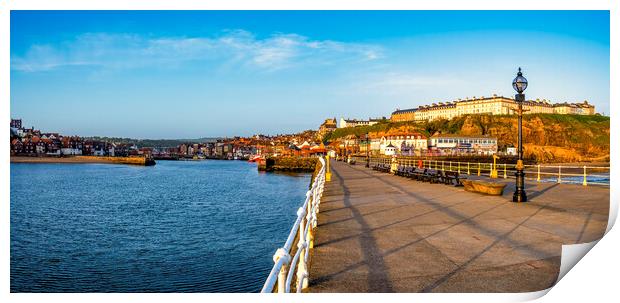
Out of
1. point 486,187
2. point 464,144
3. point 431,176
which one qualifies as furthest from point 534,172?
point 464,144

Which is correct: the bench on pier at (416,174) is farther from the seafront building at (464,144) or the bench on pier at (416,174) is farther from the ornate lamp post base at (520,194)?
the seafront building at (464,144)

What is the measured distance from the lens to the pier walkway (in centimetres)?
578

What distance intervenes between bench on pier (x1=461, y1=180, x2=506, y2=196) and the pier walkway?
4.50 feet

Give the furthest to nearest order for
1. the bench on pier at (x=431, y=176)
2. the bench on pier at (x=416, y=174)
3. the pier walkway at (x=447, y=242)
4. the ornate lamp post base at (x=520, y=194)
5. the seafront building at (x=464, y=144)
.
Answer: the seafront building at (x=464, y=144), the bench on pier at (x=416, y=174), the bench on pier at (x=431, y=176), the ornate lamp post base at (x=520, y=194), the pier walkway at (x=447, y=242)

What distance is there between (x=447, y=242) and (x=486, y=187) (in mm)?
8864

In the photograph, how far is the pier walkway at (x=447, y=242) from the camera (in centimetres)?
578

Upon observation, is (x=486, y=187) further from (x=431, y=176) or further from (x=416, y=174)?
(x=416, y=174)

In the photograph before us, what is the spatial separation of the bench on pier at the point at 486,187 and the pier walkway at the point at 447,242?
4.50ft

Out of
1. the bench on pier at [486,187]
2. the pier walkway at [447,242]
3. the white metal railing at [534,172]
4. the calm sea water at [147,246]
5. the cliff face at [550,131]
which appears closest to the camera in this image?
the pier walkway at [447,242]

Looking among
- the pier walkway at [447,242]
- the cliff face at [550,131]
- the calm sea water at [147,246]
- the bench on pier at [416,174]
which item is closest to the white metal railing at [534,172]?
the pier walkway at [447,242]

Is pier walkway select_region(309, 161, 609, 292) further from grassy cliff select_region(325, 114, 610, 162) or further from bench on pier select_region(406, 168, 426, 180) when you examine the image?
grassy cliff select_region(325, 114, 610, 162)
